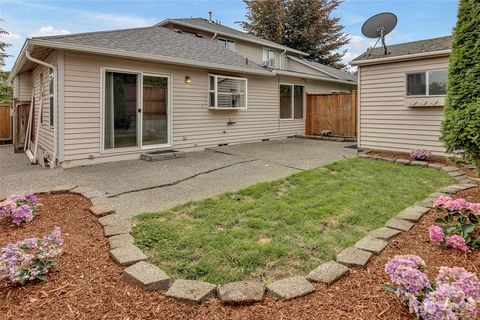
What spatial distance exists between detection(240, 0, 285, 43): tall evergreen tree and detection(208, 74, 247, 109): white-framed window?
15.5 m

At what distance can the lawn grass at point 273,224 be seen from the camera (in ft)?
8.55

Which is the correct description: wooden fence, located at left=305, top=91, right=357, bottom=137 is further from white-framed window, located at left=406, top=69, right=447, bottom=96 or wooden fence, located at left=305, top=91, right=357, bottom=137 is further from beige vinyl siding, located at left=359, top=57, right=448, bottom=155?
white-framed window, located at left=406, top=69, right=447, bottom=96

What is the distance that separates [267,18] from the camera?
2375cm

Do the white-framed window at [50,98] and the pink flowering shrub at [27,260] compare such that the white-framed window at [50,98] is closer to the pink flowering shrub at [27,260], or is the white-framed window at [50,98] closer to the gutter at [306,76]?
the pink flowering shrub at [27,260]

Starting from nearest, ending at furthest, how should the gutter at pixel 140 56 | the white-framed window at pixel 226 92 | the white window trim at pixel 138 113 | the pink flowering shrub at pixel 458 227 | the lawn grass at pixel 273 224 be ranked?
the lawn grass at pixel 273 224 < the pink flowering shrub at pixel 458 227 < the gutter at pixel 140 56 < the white window trim at pixel 138 113 < the white-framed window at pixel 226 92

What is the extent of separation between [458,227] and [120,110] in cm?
658

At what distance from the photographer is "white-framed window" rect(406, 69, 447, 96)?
7.27m

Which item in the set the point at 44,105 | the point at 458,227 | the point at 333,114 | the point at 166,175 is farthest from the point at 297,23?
the point at 458,227

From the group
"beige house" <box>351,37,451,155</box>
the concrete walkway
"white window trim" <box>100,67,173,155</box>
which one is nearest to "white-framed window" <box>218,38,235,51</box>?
"white window trim" <box>100,67,173,155</box>

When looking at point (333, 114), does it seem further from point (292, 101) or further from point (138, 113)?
point (138, 113)

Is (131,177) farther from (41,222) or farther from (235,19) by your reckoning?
(235,19)

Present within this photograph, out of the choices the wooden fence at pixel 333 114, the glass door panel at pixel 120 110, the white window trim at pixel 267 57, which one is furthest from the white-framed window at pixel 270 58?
the glass door panel at pixel 120 110

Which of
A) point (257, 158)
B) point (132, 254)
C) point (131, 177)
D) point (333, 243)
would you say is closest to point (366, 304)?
point (333, 243)

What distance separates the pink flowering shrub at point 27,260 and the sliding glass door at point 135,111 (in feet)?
15.8
